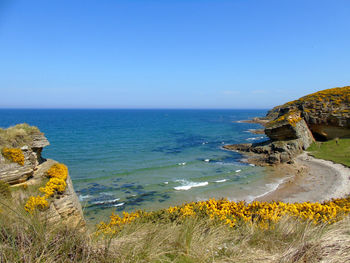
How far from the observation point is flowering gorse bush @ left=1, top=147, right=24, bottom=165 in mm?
12487

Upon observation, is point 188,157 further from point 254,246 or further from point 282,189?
point 254,246

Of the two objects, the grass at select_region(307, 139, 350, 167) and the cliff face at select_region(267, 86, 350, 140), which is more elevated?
the cliff face at select_region(267, 86, 350, 140)

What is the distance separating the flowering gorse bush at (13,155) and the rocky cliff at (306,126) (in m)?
27.6

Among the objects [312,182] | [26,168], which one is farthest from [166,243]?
[312,182]

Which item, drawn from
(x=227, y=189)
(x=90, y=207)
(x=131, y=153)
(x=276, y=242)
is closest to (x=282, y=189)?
(x=227, y=189)

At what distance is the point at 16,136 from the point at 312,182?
25602mm

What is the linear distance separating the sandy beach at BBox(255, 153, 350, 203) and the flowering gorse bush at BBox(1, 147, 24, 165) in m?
17.4

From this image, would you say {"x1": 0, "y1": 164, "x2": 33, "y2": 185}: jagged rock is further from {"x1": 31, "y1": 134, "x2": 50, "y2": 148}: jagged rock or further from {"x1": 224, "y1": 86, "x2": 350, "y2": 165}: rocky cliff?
{"x1": 224, "y1": 86, "x2": 350, "y2": 165}: rocky cliff

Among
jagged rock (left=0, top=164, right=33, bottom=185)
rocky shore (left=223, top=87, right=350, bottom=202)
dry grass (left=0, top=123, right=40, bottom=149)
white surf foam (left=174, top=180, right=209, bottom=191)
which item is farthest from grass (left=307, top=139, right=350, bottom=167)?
dry grass (left=0, top=123, right=40, bottom=149)

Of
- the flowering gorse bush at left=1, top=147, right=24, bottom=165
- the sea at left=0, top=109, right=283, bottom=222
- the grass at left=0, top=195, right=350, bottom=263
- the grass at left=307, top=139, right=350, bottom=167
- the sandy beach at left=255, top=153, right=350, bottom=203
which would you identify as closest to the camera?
the grass at left=0, top=195, right=350, bottom=263

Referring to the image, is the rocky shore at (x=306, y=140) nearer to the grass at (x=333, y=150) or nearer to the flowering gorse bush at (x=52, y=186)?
the grass at (x=333, y=150)

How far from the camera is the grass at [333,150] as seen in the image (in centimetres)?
2856

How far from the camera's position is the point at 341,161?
27.6 m

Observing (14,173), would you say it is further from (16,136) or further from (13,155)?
(16,136)
